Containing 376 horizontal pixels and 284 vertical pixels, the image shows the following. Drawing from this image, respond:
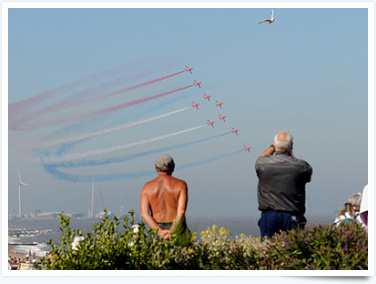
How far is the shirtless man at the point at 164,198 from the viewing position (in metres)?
9.26

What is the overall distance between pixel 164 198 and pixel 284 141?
2.10 metres

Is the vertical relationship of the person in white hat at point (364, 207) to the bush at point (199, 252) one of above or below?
above

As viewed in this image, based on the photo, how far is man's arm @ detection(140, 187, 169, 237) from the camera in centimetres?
915

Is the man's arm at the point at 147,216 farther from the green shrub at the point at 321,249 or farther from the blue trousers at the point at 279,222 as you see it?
the green shrub at the point at 321,249

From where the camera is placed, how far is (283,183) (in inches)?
358

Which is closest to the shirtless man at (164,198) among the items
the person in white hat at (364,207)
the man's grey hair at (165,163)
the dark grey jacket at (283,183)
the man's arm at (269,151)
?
the man's grey hair at (165,163)

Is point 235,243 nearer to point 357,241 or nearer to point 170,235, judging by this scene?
point 170,235

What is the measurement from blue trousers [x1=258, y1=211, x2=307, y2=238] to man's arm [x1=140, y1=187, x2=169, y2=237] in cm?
156

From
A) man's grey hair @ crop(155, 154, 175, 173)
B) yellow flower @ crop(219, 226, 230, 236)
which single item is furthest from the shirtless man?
yellow flower @ crop(219, 226, 230, 236)

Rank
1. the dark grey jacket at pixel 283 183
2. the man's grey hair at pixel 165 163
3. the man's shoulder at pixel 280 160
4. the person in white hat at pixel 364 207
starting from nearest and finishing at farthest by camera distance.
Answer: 1. the dark grey jacket at pixel 283 183
2. the man's shoulder at pixel 280 160
3. the man's grey hair at pixel 165 163
4. the person in white hat at pixel 364 207

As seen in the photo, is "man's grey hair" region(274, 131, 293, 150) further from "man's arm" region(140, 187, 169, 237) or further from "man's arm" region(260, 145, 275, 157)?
"man's arm" region(140, 187, 169, 237)

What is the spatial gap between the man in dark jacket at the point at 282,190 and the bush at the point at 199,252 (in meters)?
0.23

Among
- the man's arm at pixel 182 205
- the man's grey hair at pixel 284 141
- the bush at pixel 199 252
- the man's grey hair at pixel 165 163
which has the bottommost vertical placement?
the bush at pixel 199 252
